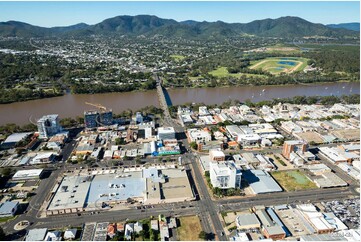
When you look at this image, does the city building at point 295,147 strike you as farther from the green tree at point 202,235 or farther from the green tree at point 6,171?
the green tree at point 6,171

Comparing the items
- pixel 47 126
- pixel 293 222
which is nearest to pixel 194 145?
pixel 293 222

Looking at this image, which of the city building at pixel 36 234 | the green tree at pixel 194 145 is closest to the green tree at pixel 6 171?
the city building at pixel 36 234

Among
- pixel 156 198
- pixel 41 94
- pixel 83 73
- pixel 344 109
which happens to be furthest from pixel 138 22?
pixel 156 198

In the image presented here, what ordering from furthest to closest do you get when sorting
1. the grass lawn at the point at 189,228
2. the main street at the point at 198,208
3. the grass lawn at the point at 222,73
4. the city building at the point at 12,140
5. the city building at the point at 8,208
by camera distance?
the grass lawn at the point at 222,73 < the city building at the point at 12,140 < the city building at the point at 8,208 < the main street at the point at 198,208 < the grass lawn at the point at 189,228

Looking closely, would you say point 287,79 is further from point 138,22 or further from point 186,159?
point 138,22

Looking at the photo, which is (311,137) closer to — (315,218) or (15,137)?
(315,218)
